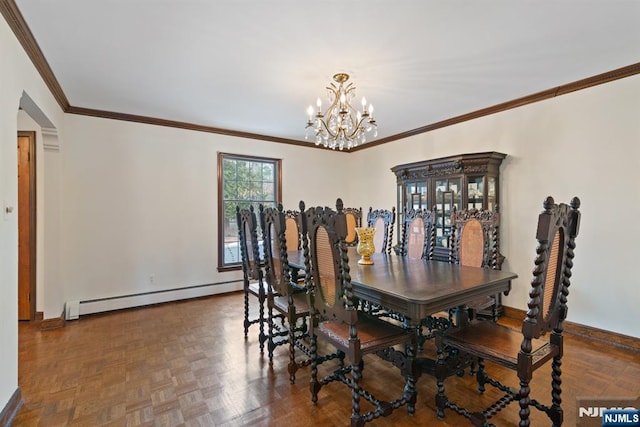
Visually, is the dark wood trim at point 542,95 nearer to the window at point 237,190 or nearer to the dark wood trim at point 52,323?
the window at point 237,190

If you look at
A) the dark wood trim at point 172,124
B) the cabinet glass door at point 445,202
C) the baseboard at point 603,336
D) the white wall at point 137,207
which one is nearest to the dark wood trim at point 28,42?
the dark wood trim at point 172,124

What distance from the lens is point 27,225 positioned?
360cm

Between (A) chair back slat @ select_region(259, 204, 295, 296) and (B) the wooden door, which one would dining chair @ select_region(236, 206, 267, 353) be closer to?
(A) chair back slat @ select_region(259, 204, 295, 296)

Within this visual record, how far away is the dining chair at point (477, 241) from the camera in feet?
8.45

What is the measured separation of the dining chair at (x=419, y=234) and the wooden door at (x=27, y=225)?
4.28m

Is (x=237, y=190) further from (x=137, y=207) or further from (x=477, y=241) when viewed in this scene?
(x=477, y=241)

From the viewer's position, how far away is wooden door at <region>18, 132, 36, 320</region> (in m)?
3.60

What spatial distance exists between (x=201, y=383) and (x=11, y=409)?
1.10m

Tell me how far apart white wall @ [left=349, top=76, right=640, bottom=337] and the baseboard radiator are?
399 centimetres

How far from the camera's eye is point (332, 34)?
2289mm

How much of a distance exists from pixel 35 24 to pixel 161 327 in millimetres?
2905

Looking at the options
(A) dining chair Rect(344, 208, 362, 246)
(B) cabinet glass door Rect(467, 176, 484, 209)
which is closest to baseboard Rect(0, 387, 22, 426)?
(A) dining chair Rect(344, 208, 362, 246)

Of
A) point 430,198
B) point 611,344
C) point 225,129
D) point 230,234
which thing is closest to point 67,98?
point 225,129

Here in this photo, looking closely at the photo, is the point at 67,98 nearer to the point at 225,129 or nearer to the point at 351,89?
the point at 225,129
